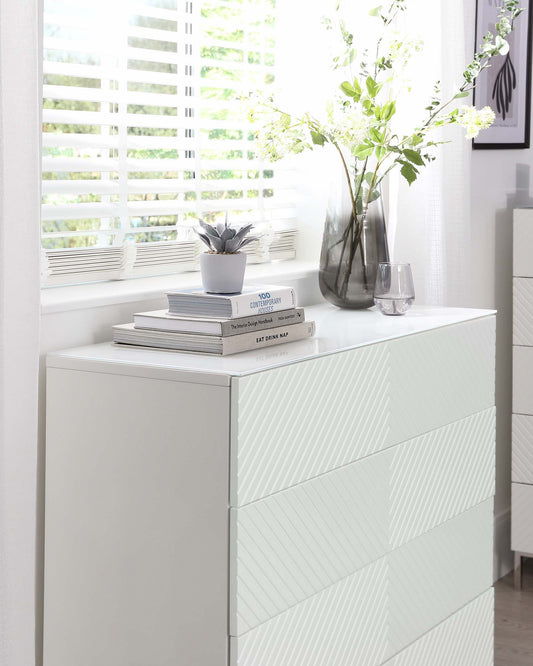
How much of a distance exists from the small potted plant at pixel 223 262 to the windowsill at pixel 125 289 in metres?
0.17

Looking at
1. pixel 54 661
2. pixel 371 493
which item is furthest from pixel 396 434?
pixel 54 661

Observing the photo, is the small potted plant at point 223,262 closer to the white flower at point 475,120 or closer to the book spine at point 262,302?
the book spine at point 262,302

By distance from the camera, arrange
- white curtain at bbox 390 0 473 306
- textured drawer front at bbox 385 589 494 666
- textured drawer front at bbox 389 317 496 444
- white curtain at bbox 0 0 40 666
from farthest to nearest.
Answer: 1. white curtain at bbox 390 0 473 306
2. textured drawer front at bbox 385 589 494 666
3. textured drawer front at bbox 389 317 496 444
4. white curtain at bbox 0 0 40 666

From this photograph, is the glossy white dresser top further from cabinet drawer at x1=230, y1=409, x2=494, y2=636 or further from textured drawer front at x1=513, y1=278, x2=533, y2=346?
textured drawer front at x1=513, y1=278, x2=533, y2=346

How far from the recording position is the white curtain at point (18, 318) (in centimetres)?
151

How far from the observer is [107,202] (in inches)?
84.2

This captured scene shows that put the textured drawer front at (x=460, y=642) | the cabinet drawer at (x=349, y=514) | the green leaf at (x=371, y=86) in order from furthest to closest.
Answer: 1. the green leaf at (x=371, y=86)
2. the textured drawer front at (x=460, y=642)
3. the cabinet drawer at (x=349, y=514)

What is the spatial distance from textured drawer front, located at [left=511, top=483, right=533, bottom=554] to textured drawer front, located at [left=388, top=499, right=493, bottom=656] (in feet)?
2.67

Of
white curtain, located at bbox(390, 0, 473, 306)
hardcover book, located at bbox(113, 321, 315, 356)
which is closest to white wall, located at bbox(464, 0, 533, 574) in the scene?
white curtain, located at bbox(390, 0, 473, 306)

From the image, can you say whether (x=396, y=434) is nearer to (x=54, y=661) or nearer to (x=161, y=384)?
(x=161, y=384)

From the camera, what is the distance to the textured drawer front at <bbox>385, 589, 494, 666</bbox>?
6.99ft

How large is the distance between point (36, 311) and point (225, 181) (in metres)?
0.98

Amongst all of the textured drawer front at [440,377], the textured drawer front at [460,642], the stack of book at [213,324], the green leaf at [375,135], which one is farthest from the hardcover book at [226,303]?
the textured drawer front at [460,642]

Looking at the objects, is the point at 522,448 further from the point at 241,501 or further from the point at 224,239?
the point at 241,501
